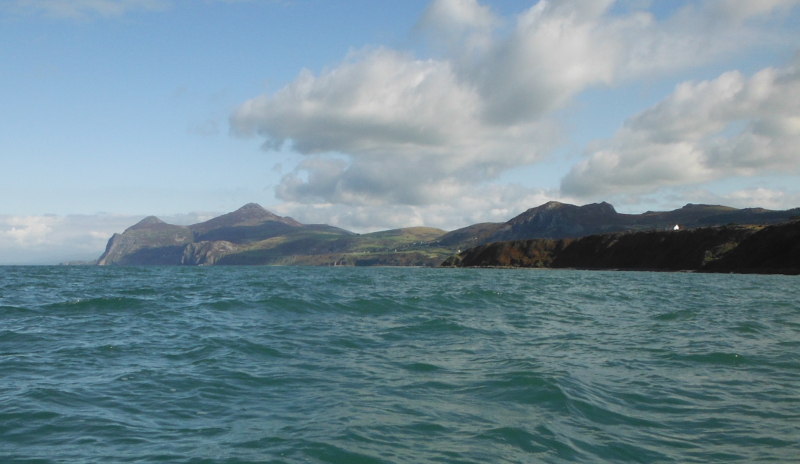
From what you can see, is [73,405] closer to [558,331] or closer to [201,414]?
[201,414]

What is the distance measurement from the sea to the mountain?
114 metres

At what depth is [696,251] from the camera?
151m

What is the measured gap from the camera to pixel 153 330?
2448 cm

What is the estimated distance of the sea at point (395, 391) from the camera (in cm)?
1014

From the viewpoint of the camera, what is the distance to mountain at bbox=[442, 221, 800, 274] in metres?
124

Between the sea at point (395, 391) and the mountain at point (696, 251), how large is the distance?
373 ft

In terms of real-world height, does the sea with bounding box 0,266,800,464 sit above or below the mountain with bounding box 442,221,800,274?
below

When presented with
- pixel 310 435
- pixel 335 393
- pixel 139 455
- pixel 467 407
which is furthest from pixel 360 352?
pixel 139 455

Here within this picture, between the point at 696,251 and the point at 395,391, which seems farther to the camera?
the point at 696,251

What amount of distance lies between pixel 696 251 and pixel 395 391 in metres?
160

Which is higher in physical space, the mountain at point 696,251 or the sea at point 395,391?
the mountain at point 696,251

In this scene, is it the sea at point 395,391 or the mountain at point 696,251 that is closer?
the sea at point 395,391

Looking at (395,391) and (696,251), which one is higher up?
(696,251)

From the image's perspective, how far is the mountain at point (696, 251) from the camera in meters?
124
